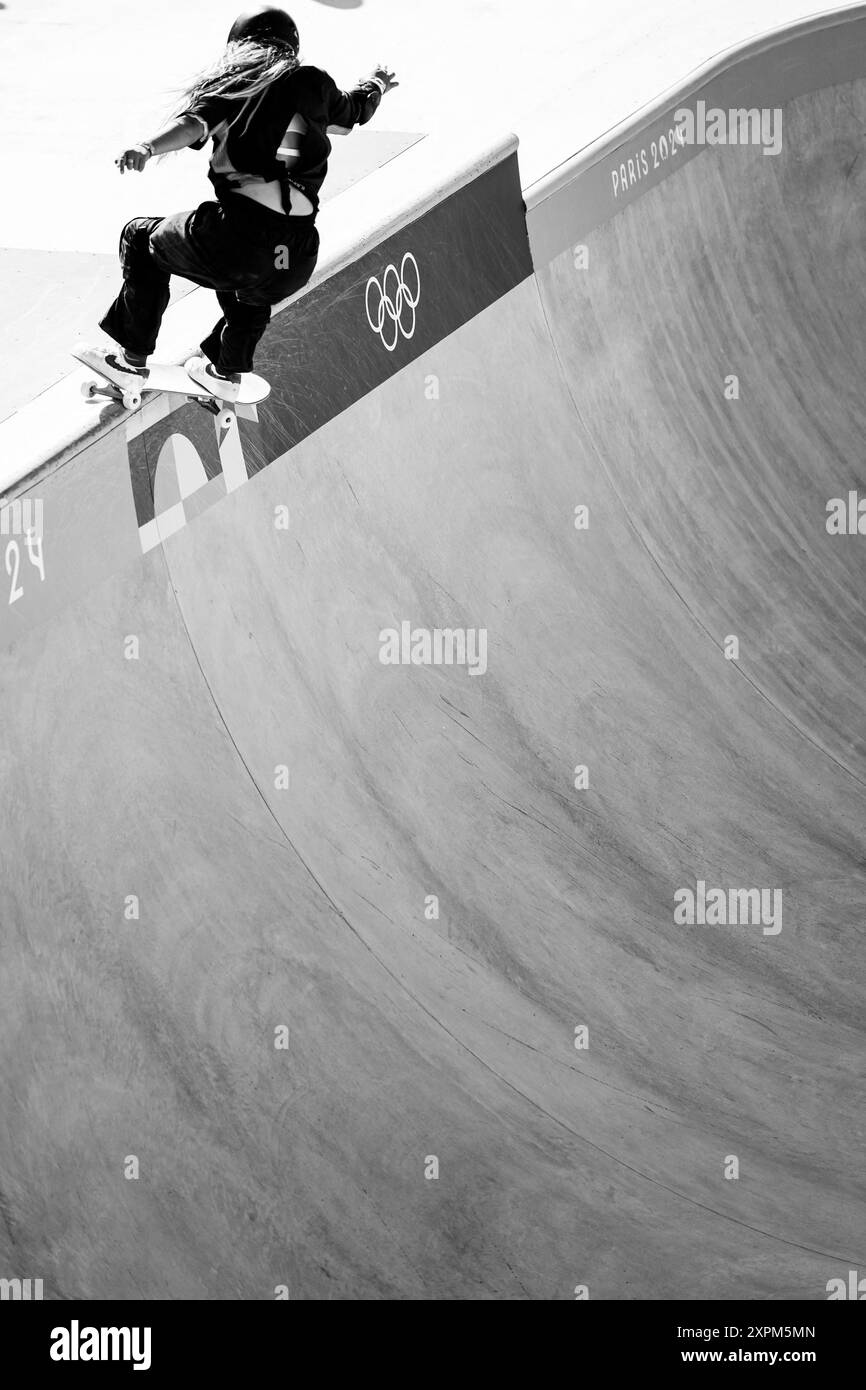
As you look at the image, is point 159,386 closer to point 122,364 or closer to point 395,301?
point 122,364

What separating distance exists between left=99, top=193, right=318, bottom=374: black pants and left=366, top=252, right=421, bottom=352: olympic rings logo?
4.04 feet

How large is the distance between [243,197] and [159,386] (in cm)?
74

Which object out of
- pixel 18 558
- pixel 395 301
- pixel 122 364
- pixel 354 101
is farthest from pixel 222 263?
pixel 395 301

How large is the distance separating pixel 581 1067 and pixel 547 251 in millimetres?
4104

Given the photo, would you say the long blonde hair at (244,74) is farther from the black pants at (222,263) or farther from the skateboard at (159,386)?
the skateboard at (159,386)

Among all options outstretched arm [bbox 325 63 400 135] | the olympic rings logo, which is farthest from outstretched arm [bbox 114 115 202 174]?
the olympic rings logo

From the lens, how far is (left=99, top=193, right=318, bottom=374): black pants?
4.23 meters

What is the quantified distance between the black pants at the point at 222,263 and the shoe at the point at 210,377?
10 cm

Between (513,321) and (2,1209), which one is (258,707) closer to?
(2,1209)

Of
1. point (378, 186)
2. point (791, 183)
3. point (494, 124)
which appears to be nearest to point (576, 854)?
point (378, 186)

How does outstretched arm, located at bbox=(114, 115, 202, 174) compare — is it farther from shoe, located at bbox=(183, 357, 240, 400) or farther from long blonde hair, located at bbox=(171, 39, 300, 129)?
shoe, located at bbox=(183, 357, 240, 400)

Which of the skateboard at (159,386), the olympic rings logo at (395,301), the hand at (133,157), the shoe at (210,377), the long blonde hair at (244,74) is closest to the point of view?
the hand at (133,157)

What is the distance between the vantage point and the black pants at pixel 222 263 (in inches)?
167

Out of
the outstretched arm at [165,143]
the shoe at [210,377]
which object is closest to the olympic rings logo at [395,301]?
the shoe at [210,377]
